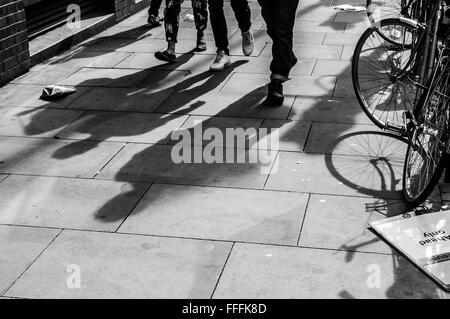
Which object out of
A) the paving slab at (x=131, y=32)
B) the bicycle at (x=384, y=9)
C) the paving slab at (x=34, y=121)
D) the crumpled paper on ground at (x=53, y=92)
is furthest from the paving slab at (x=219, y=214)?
the paving slab at (x=131, y=32)

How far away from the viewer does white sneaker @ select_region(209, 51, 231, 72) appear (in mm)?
7191

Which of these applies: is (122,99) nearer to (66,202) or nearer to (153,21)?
(66,202)

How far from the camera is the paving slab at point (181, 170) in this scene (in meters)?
4.95

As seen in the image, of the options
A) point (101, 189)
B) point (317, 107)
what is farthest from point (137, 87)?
point (101, 189)

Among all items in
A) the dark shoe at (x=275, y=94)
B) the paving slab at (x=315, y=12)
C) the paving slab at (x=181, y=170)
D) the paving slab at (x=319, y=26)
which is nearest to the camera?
the paving slab at (x=181, y=170)

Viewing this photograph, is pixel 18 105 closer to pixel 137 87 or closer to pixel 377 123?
pixel 137 87

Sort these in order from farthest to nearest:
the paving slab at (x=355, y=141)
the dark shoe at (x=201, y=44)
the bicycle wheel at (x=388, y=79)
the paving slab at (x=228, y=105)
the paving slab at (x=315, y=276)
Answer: the dark shoe at (x=201, y=44) < the paving slab at (x=228, y=105) < the bicycle wheel at (x=388, y=79) < the paving slab at (x=355, y=141) < the paving slab at (x=315, y=276)

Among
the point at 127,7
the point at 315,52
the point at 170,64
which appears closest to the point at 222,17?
the point at 170,64

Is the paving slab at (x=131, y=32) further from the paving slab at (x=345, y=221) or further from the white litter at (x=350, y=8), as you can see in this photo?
the paving slab at (x=345, y=221)

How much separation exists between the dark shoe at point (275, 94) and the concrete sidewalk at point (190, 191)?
86 mm

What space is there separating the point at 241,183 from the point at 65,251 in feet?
4.33

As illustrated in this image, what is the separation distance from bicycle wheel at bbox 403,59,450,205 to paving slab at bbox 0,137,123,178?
2.14 meters

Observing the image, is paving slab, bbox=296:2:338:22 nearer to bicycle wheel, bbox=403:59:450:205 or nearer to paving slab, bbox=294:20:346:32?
paving slab, bbox=294:20:346:32

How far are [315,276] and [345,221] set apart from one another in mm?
650
